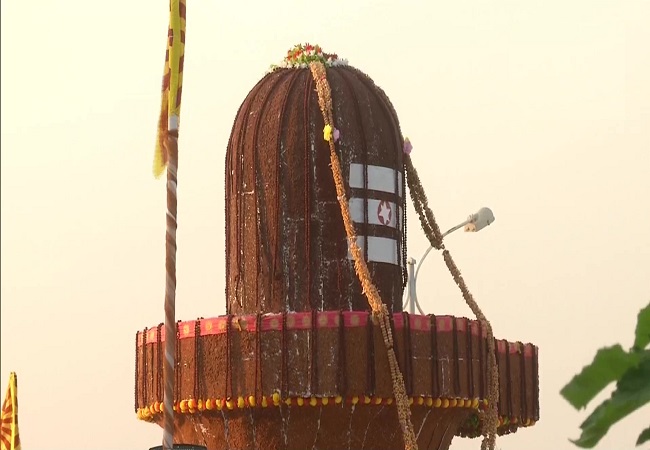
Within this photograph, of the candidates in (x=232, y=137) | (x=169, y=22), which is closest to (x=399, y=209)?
(x=232, y=137)

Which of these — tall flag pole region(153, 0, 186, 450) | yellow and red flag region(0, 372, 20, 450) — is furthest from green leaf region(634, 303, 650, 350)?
yellow and red flag region(0, 372, 20, 450)

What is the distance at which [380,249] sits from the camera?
82.5ft

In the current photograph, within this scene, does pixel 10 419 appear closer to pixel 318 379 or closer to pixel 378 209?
pixel 318 379

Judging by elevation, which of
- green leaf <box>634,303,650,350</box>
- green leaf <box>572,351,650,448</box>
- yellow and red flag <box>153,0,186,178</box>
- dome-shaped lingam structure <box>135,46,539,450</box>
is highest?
yellow and red flag <box>153,0,186,178</box>

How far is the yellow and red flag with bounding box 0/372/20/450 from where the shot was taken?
27.2 meters

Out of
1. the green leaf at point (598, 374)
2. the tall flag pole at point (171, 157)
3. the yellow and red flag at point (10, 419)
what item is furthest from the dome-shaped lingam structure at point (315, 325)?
the green leaf at point (598, 374)

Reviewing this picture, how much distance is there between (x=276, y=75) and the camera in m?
26.5

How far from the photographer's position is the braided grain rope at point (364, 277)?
2291cm

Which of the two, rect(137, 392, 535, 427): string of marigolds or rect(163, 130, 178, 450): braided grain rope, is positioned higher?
rect(163, 130, 178, 450): braided grain rope

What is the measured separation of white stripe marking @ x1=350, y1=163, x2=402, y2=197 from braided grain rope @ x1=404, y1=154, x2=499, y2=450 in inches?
32.1

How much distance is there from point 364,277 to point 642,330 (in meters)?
21.3

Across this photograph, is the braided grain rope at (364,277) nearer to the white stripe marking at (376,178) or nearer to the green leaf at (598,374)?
the white stripe marking at (376,178)

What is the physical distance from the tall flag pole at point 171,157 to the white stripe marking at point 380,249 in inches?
175

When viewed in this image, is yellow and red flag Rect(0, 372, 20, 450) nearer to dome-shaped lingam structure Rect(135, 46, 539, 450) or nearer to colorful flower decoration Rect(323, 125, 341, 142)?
dome-shaped lingam structure Rect(135, 46, 539, 450)
